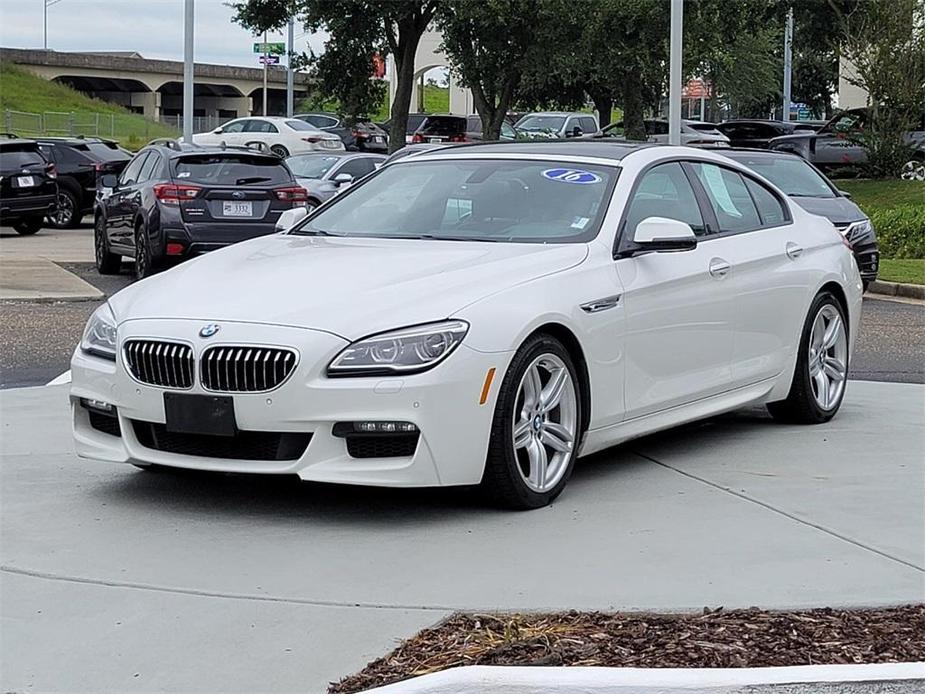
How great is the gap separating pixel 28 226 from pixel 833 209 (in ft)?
52.2

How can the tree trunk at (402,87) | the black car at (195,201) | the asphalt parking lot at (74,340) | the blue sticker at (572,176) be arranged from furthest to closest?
the tree trunk at (402,87) < the black car at (195,201) < the asphalt parking lot at (74,340) < the blue sticker at (572,176)

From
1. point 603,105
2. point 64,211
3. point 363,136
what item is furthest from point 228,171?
point 603,105

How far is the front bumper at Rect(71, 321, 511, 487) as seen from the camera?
5.88 meters

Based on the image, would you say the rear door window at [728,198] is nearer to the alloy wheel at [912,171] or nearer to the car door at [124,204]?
the car door at [124,204]

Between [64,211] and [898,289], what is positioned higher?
[64,211]

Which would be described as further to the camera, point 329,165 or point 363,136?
point 363,136

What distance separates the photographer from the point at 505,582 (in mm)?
5352

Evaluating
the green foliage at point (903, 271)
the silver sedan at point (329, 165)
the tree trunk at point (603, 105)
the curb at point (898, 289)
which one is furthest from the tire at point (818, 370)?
the tree trunk at point (603, 105)

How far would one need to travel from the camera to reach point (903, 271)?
63.3 feet

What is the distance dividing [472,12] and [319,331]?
28.4 metres

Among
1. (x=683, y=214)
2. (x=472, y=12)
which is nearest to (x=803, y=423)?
(x=683, y=214)

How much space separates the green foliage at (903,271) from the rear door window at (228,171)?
23.7 feet

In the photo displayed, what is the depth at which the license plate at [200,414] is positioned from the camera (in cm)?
599

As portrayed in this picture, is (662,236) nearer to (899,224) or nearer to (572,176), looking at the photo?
(572,176)
